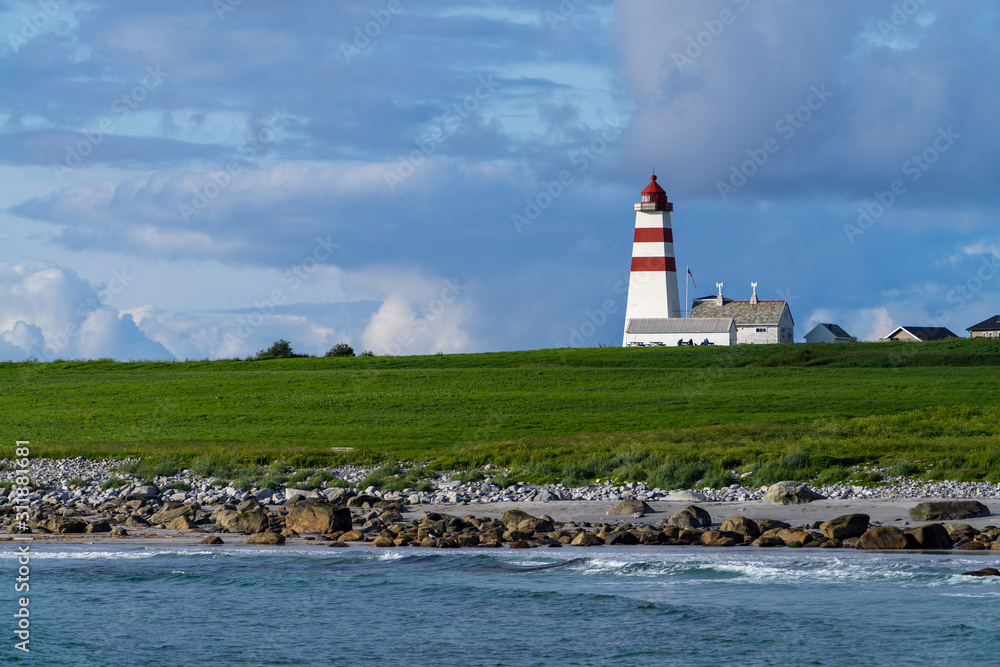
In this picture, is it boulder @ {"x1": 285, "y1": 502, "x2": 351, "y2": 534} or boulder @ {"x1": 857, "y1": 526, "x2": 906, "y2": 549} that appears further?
boulder @ {"x1": 285, "y1": 502, "x2": 351, "y2": 534}

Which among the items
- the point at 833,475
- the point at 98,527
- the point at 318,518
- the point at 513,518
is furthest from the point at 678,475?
the point at 98,527

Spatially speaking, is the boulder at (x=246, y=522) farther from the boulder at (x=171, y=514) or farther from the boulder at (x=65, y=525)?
the boulder at (x=65, y=525)

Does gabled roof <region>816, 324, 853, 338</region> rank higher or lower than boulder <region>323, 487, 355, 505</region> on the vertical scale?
higher

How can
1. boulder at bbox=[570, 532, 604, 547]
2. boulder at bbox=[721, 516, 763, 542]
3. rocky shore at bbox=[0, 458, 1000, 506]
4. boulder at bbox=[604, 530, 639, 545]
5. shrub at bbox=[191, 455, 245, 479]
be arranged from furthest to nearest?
1. shrub at bbox=[191, 455, 245, 479]
2. rocky shore at bbox=[0, 458, 1000, 506]
3. boulder at bbox=[604, 530, 639, 545]
4. boulder at bbox=[570, 532, 604, 547]
5. boulder at bbox=[721, 516, 763, 542]

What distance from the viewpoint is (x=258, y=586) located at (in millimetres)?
19297

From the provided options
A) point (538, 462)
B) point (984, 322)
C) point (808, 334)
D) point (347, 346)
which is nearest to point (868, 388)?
point (538, 462)

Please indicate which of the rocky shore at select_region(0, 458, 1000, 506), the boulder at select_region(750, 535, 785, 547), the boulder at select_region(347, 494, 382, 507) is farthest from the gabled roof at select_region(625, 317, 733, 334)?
the boulder at select_region(750, 535, 785, 547)

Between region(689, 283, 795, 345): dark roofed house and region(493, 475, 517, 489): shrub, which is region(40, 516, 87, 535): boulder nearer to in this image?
region(493, 475, 517, 489): shrub

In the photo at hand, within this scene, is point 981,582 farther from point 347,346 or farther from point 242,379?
point 347,346

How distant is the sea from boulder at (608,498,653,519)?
13.8 feet

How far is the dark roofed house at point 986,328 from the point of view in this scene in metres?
110

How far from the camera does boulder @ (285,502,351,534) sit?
23.9 m

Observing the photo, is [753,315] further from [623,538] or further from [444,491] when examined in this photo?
[623,538]

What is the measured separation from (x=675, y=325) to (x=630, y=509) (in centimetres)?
6363
